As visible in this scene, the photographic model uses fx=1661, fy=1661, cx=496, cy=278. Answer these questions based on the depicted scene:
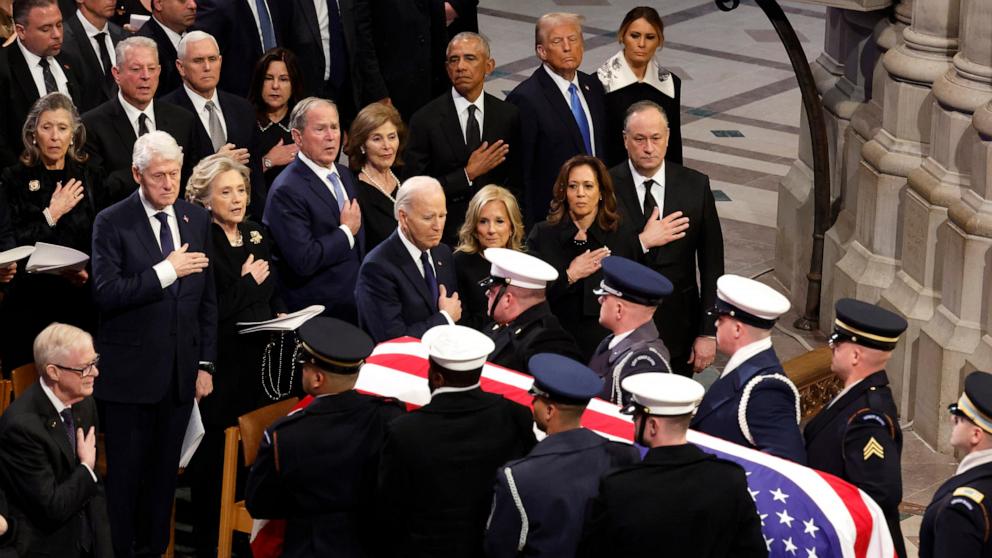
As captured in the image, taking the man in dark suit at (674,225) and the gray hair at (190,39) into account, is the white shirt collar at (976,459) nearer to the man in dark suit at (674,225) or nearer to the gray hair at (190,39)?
the man in dark suit at (674,225)

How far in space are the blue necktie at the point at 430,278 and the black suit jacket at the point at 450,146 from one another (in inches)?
42.7

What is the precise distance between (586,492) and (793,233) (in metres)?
4.51

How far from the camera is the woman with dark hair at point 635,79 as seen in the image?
7395 mm

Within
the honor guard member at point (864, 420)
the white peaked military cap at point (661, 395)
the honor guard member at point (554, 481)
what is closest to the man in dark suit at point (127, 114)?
the honor guard member at point (554, 481)

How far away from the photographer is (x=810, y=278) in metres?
8.21

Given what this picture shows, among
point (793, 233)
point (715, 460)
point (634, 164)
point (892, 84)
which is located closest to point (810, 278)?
point (793, 233)

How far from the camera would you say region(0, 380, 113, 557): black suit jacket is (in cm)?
527

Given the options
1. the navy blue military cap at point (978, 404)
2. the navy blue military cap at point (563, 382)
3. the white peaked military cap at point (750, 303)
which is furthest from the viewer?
the white peaked military cap at point (750, 303)

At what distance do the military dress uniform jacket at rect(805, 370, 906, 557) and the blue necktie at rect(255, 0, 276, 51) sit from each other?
3880 mm

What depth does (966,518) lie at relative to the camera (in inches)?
181

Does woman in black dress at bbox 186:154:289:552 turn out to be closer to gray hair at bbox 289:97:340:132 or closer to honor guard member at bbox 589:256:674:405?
gray hair at bbox 289:97:340:132

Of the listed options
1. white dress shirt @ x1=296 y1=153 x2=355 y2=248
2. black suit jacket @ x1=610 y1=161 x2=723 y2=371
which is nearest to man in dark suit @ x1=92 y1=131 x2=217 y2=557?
white dress shirt @ x1=296 y1=153 x2=355 y2=248

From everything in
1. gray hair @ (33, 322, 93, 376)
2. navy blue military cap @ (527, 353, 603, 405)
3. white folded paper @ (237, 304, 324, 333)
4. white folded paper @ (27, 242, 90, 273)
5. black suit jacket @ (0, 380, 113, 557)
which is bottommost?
black suit jacket @ (0, 380, 113, 557)

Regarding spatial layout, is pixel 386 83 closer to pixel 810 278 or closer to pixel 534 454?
pixel 810 278
